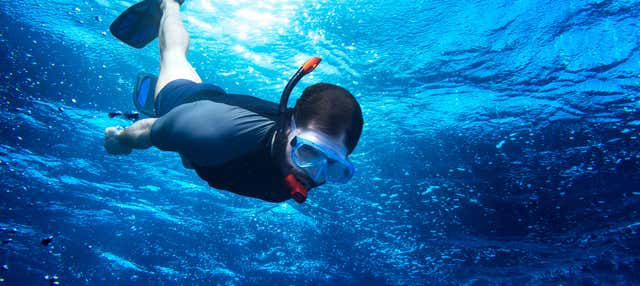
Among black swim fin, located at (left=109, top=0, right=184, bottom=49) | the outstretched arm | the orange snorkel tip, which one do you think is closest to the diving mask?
the orange snorkel tip

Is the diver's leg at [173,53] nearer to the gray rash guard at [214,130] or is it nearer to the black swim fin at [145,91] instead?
the black swim fin at [145,91]

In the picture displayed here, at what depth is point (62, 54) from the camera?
35.8ft

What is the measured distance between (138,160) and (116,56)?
663 cm

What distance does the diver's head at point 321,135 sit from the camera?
2.98m

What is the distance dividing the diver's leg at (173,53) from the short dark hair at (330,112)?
2.01 meters

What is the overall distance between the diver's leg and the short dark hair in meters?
2.01

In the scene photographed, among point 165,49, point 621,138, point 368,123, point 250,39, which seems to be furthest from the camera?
point 368,123

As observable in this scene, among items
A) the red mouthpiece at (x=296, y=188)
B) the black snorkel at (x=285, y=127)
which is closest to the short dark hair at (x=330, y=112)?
the black snorkel at (x=285, y=127)

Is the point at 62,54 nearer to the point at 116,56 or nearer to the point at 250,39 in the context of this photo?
the point at 116,56

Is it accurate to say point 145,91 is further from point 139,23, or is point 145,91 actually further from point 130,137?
point 139,23

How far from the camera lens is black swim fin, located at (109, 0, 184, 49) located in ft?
17.4

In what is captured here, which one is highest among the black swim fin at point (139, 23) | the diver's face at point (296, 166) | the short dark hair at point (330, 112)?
the black swim fin at point (139, 23)

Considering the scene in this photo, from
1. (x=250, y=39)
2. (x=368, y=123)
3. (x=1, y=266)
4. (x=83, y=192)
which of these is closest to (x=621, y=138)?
(x=368, y=123)

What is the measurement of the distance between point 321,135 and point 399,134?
9487 millimetres
